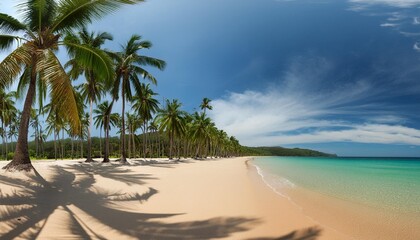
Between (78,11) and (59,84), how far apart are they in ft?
11.1

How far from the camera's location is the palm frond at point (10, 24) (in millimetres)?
11406

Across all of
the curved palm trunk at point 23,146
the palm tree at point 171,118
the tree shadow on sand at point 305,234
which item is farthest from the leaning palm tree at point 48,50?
the palm tree at point 171,118

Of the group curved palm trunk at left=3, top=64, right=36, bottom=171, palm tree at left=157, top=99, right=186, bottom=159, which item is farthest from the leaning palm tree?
palm tree at left=157, top=99, right=186, bottom=159

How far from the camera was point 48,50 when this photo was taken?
10961 mm

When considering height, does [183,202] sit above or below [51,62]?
below

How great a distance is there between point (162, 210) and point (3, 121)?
50.7 meters

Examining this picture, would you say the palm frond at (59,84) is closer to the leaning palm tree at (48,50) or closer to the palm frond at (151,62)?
the leaning palm tree at (48,50)

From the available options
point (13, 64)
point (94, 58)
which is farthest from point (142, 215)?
point (13, 64)

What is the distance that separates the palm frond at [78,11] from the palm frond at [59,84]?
6.08 feet

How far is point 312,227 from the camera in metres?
5.81

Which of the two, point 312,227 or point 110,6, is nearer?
point 312,227

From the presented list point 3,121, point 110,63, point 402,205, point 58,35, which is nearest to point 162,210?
point 110,63

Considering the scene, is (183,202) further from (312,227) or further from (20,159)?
(20,159)

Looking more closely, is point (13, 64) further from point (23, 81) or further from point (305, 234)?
point (305, 234)
